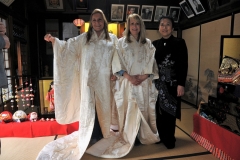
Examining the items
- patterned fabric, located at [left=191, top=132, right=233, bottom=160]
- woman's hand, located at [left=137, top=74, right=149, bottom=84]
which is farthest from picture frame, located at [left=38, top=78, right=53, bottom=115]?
patterned fabric, located at [left=191, top=132, right=233, bottom=160]

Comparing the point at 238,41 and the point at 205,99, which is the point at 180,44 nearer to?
the point at 238,41

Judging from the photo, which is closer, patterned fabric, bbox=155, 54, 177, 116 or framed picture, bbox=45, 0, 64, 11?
patterned fabric, bbox=155, 54, 177, 116

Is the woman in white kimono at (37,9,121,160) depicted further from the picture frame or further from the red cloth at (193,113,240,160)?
the red cloth at (193,113,240,160)

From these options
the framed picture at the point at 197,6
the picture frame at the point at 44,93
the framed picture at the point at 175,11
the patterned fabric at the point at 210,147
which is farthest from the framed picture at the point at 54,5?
the patterned fabric at the point at 210,147

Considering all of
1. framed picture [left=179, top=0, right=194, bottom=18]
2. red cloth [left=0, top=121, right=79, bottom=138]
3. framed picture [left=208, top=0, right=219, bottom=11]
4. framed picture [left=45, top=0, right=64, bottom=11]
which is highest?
framed picture [left=45, top=0, right=64, bottom=11]

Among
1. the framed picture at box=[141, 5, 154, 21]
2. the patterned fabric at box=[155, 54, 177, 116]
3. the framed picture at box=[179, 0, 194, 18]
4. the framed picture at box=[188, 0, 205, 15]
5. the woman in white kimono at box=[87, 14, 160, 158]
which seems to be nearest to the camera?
the woman in white kimono at box=[87, 14, 160, 158]

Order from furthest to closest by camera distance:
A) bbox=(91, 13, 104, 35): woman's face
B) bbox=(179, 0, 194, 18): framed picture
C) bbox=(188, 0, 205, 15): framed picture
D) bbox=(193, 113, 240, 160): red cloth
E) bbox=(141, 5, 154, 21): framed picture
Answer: bbox=(141, 5, 154, 21): framed picture < bbox=(179, 0, 194, 18): framed picture < bbox=(188, 0, 205, 15): framed picture < bbox=(91, 13, 104, 35): woman's face < bbox=(193, 113, 240, 160): red cloth

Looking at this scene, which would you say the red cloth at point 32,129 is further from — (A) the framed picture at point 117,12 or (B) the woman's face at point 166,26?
(A) the framed picture at point 117,12

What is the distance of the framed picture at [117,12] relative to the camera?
4.82m

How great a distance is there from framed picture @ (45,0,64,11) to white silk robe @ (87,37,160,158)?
326cm

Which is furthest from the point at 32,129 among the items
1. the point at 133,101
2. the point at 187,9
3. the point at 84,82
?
the point at 187,9

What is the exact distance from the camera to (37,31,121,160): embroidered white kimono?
2135mm

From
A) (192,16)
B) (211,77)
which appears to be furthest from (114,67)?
(192,16)

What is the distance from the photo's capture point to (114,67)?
85.4 inches
